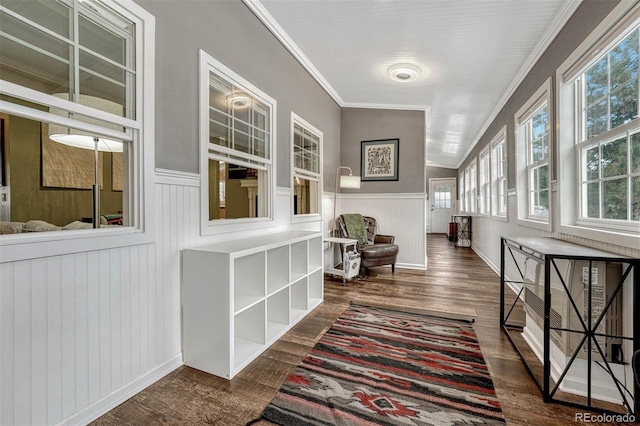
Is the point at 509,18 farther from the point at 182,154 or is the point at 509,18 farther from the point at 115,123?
the point at 115,123

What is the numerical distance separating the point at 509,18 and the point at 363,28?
4.07 ft

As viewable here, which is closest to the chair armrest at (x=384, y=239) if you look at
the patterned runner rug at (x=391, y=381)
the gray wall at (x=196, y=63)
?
the gray wall at (x=196, y=63)

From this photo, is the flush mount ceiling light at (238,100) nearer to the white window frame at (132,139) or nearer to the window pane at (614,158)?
the white window frame at (132,139)

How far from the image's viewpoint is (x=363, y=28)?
8.77 ft

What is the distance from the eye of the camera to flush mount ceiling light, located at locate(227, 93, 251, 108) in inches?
90.8

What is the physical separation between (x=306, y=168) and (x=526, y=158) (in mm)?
2659

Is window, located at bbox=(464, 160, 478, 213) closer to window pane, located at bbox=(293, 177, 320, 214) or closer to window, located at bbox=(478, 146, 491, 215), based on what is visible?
window, located at bbox=(478, 146, 491, 215)

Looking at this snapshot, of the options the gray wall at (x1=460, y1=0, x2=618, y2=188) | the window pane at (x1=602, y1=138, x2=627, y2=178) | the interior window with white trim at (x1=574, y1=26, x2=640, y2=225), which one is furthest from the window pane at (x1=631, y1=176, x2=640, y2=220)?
the gray wall at (x1=460, y1=0, x2=618, y2=188)

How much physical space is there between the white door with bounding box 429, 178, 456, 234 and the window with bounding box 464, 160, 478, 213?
2071 mm

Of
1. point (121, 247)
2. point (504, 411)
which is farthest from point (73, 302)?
point (504, 411)

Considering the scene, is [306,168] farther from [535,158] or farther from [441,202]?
[441,202]

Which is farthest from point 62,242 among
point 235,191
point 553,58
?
point 553,58

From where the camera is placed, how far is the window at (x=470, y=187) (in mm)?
6711

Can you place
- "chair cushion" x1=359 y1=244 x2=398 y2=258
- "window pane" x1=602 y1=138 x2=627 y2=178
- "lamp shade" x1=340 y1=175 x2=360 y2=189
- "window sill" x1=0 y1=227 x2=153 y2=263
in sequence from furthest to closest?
"lamp shade" x1=340 y1=175 x2=360 y2=189 → "chair cushion" x1=359 y1=244 x2=398 y2=258 → "window pane" x1=602 y1=138 x2=627 y2=178 → "window sill" x1=0 y1=227 x2=153 y2=263
